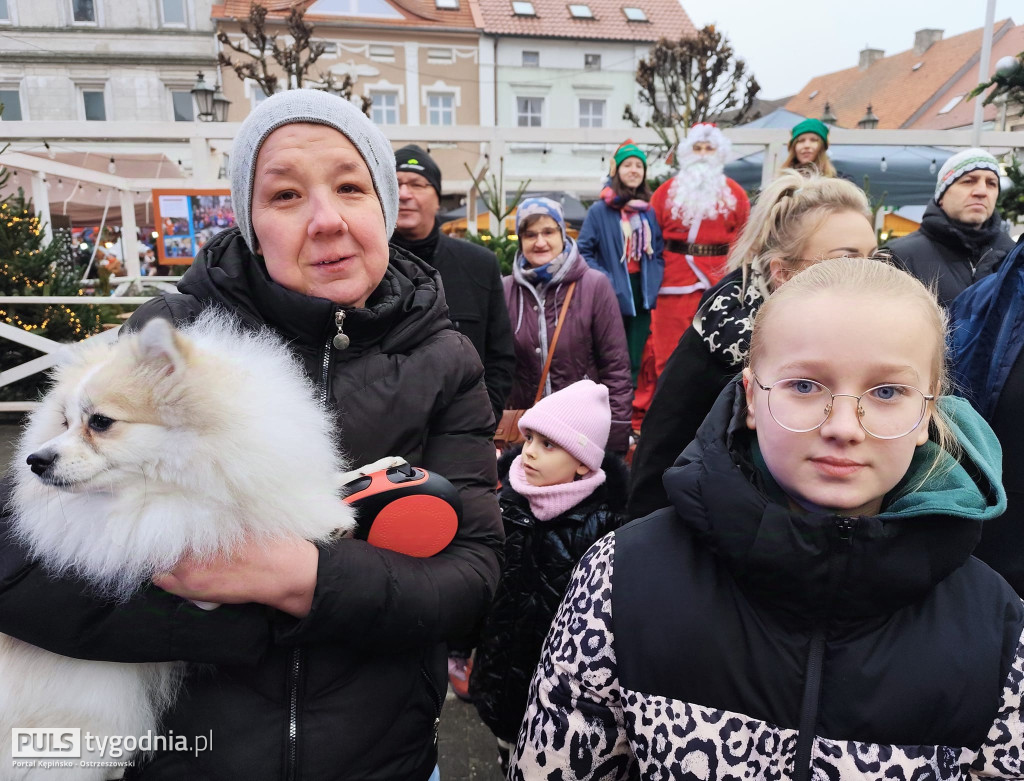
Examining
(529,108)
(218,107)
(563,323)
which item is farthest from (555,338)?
(529,108)

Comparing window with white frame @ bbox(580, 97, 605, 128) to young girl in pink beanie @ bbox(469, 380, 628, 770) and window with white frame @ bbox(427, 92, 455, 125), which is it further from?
young girl in pink beanie @ bbox(469, 380, 628, 770)

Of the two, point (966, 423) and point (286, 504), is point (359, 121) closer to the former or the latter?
point (286, 504)

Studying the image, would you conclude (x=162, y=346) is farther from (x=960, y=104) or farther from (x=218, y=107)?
(x=960, y=104)

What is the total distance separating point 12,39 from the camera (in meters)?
25.6

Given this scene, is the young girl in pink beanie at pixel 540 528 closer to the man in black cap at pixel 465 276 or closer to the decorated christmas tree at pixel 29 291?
the man in black cap at pixel 465 276

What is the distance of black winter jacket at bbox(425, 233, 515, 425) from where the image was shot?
3.57 meters

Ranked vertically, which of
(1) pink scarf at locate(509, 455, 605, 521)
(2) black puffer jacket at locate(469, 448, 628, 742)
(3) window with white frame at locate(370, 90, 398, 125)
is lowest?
(2) black puffer jacket at locate(469, 448, 628, 742)

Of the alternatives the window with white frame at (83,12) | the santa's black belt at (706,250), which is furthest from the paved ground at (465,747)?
the window with white frame at (83,12)

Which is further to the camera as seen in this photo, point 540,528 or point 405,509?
point 540,528

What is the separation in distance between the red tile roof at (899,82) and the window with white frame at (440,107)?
18.1 meters

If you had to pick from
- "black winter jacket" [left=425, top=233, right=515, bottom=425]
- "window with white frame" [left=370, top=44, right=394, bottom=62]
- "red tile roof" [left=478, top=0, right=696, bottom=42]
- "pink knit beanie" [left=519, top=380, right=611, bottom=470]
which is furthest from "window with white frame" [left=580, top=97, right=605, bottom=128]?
"pink knit beanie" [left=519, top=380, right=611, bottom=470]

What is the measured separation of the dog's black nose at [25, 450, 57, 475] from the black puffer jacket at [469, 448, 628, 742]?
1.61m

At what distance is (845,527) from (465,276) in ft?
9.16

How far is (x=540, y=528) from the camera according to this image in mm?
2562
